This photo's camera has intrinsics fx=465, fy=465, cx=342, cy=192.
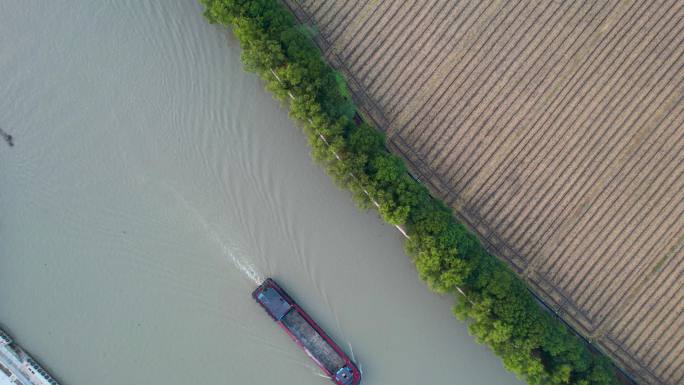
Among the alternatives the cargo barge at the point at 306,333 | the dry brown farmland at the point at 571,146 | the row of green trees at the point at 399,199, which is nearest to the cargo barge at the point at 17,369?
the cargo barge at the point at 306,333

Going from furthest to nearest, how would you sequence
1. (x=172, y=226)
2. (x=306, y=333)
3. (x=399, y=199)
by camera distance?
1. (x=172, y=226)
2. (x=306, y=333)
3. (x=399, y=199)

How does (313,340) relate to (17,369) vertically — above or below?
above

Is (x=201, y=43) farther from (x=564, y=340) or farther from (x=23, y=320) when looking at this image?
(x=564, y=340)

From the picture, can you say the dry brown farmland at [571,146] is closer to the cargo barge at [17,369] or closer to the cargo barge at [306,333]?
the cargo barge at [306,333]

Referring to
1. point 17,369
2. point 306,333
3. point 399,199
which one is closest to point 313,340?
point 306,333

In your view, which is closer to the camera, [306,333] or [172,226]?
[306,333]

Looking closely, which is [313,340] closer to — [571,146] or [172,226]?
[172,226]
